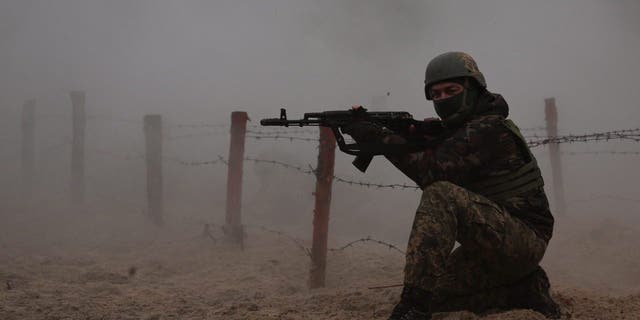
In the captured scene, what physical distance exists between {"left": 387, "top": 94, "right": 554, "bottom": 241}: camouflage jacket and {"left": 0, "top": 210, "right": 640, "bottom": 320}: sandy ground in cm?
60

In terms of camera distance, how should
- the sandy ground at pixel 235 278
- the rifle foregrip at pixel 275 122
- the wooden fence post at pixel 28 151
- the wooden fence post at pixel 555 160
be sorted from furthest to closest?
the wooden fence post at pixel 28 151
the wooden fence post at pixel 555 160
the sandy ground at pixel 235 278
the rifle foregrip at pixel 275 122

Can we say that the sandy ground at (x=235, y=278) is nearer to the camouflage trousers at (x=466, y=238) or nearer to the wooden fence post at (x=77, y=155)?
the camouflage trousers at (x=466, y=238)

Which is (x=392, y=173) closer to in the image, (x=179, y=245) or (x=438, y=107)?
(x=179, y=245)

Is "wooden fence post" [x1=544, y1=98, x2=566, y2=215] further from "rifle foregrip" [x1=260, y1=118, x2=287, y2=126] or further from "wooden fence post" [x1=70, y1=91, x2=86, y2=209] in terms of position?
"wooden fence post" [x1=70, y1=91, x2=86, y2=209]

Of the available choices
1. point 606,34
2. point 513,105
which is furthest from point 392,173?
point 606,34

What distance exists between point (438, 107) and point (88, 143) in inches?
1072

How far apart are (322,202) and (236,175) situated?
2.86m

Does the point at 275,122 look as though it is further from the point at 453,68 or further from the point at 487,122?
the point at 487,122

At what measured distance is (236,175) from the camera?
8305mm

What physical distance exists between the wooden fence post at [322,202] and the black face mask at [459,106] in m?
2.53

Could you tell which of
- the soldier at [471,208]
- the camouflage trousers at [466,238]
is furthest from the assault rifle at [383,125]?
the camouflage trousers at [466,238]

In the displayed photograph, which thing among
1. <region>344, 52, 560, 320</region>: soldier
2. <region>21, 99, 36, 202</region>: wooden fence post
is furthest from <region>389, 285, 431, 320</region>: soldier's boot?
<region>21, 99, 36, 202</region>: wooden fence post

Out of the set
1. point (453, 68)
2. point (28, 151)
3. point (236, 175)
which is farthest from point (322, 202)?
point (28, 151)

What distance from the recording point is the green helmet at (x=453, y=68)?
3.16 metres
